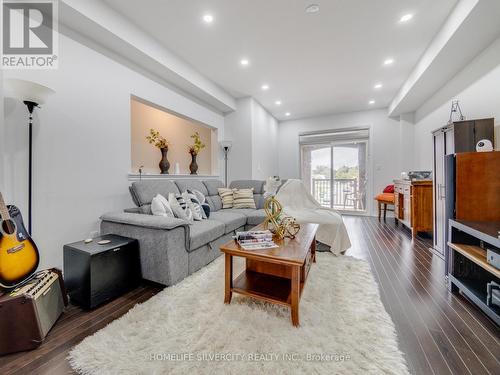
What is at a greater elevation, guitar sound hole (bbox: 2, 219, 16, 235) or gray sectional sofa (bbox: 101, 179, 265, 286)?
guitar sound hole (bbox: 2, 219, 16, 235)

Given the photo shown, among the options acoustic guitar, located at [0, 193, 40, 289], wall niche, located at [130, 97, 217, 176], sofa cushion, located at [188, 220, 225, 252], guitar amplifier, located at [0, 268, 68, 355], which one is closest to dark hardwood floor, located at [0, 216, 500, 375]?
guitar amplifier, located at [0, 268, 68, 355]

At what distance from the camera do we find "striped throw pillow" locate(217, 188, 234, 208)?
3.69m

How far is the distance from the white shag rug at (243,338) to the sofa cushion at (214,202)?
5.57ft

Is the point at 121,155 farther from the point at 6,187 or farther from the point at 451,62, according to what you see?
the point at 451,62

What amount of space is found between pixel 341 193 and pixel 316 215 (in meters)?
3.68

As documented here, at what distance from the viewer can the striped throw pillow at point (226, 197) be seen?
3.69 m

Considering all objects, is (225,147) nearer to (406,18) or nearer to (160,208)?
(160,208)

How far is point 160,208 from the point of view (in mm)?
2328

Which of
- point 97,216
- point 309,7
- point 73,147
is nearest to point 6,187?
point 73,147

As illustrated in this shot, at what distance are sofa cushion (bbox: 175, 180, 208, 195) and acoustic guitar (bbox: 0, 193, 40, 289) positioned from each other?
5.75ft

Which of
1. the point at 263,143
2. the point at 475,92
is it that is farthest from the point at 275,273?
the point at 263,143

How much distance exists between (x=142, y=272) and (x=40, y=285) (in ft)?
2.35

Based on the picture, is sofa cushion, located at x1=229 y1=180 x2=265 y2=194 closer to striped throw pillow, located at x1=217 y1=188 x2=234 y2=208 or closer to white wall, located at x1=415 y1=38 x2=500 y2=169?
striped throw pillow, located at x1=217 y1=188 x2=234 y2=208

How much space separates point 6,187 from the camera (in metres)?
1.74
